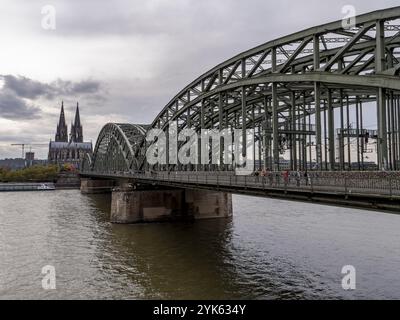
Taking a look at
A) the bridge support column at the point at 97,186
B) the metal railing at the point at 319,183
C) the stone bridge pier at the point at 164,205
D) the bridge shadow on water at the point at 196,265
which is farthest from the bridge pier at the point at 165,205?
the bridge support column at the point at 97,186

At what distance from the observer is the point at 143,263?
27.9m

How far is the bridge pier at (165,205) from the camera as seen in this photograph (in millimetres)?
47938

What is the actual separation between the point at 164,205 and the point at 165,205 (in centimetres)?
13

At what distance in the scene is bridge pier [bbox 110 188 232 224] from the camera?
157 ft

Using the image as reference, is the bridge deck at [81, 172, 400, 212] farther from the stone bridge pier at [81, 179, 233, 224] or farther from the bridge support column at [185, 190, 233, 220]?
the bridge support column at [185, 190, 233, 220]

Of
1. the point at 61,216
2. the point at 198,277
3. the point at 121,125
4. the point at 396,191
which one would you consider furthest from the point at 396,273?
the point at 121,125

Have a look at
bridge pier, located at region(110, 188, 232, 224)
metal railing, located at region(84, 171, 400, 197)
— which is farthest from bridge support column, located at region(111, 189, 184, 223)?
metal railing, located at region(84, 171, 400, 197)

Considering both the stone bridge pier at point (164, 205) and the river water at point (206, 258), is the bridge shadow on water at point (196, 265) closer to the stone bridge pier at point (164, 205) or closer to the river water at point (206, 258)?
the river water at point (206, 258)

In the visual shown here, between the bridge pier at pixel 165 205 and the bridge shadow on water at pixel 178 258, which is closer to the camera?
the bridge shadow on water at pixel 178 258

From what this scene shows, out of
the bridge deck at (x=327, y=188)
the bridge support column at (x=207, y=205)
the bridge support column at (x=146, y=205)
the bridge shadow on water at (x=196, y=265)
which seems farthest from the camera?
the bridge support column at (x=207, y=205)

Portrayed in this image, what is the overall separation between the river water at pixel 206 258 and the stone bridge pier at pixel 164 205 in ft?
8.18

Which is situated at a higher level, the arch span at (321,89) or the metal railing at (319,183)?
the arch span at (321,89)

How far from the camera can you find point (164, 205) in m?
49.7

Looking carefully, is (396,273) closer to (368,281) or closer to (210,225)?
(368,281)
